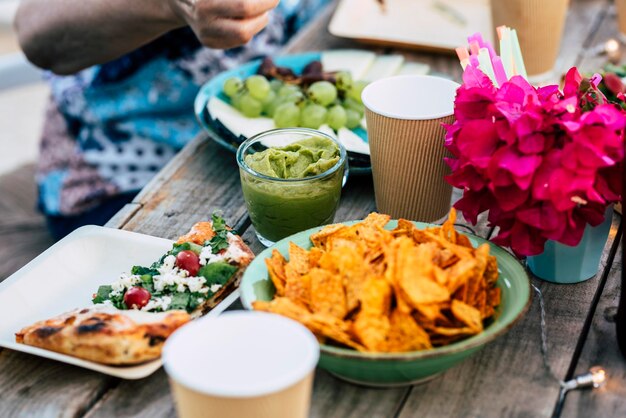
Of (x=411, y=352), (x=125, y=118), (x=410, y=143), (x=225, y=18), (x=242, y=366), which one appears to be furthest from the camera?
(x=125, y=118)

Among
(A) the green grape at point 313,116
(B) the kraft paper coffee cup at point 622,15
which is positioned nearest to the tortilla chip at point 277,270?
(A) the green grape at point 313,116

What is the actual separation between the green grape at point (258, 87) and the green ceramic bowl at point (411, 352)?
1.85ft

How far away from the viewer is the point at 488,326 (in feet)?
2.86

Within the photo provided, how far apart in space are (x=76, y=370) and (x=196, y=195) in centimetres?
47

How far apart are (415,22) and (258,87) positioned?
69 centimetres

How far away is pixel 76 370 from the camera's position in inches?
36.1

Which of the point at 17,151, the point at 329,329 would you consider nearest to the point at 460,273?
the point at 329,329

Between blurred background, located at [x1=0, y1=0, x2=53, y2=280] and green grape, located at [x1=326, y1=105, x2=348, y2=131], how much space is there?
89 centimetres

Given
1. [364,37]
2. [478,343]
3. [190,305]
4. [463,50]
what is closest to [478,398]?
[478,343]

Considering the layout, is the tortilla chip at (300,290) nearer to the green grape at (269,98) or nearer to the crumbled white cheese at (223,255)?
the crumbled white cheese at (223,255)

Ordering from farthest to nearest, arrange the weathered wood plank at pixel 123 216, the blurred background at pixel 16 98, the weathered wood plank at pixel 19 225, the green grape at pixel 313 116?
the blurred background at pixel 16 98
the weathered wood plank at pixel 19 225
the green grape at pixel 313 116
the weathered wood plank at pixel 123 216

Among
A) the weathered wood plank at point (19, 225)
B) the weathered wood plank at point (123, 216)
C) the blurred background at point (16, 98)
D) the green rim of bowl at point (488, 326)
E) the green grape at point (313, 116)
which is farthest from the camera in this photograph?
the blurred background at point (16, 98)

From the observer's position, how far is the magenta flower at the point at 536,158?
2.88 feet

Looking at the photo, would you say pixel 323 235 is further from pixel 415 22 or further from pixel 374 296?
pixel 415 22
